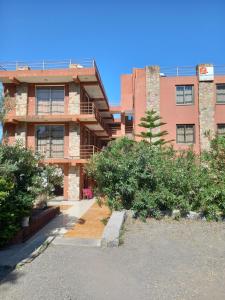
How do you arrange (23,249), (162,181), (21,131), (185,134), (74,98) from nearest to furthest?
1. (23,249)
2. (162,181)
3. (74,98)
4. (21,131)
5. (185,134)

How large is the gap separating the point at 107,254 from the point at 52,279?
177 centimetres

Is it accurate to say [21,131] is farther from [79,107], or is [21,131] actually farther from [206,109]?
[206,109]

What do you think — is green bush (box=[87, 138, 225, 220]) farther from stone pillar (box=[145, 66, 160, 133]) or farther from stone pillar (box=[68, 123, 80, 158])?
stone pillar (box=[145, 66, 160, 133])

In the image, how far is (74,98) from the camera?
24.8 meters

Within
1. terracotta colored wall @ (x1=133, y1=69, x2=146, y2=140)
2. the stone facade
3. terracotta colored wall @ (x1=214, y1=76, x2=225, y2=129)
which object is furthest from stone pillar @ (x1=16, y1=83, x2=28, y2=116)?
terracotta colored wall @ (x1=214, y1=76, x2=225, y2=129)

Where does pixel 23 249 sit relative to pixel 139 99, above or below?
below

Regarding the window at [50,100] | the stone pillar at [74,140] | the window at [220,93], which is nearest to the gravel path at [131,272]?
the stone pillar at [74,140]

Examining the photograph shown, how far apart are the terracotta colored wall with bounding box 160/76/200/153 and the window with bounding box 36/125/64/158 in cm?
855

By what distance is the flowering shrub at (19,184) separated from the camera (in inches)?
347

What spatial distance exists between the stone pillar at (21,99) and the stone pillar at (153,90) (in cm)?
991

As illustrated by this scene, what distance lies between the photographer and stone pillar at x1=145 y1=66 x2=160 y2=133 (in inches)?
1043

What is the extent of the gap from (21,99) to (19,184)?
53.4 feet

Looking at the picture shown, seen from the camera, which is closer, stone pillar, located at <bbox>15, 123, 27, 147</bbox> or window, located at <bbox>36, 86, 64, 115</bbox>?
stone pillar, located at <bbox>15, 123, 27, 147</bbox>

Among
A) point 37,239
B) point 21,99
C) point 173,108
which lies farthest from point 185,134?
point 37,239
